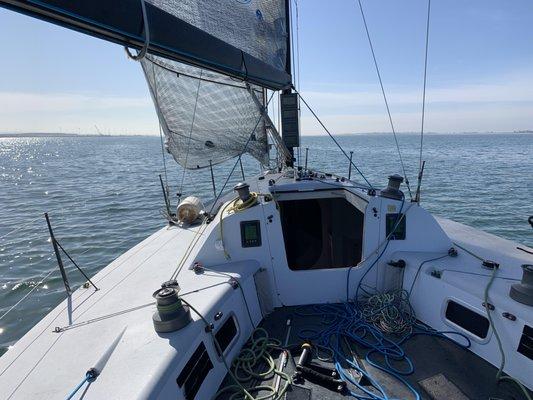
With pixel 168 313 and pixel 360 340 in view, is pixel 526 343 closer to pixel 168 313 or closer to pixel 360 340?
pixel 360 340

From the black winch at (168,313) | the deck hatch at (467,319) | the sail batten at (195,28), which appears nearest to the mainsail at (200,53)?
the sail batten at (195,28)

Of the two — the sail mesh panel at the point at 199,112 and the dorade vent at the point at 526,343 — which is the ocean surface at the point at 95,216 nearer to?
the sail mesh panel at the point at 199,112

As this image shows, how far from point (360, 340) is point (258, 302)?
4.18ft

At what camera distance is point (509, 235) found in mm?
11070

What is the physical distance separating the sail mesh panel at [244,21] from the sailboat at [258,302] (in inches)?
0.9

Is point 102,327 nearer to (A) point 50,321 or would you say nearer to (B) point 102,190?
(A) point 50,321

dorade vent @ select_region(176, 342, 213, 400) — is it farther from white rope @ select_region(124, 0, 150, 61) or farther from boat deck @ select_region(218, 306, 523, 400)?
white rope @ select_region(124, 0, 150, 61)

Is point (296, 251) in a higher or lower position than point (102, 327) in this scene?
lower

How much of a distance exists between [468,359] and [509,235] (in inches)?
398

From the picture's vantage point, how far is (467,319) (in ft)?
11.0

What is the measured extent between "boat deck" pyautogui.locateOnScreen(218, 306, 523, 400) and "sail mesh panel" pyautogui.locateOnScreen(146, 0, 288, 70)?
3376mm

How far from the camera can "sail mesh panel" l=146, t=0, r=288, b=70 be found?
277 cm

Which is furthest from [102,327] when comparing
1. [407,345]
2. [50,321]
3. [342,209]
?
[342,209]

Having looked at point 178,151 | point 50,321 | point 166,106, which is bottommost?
point 50,321
